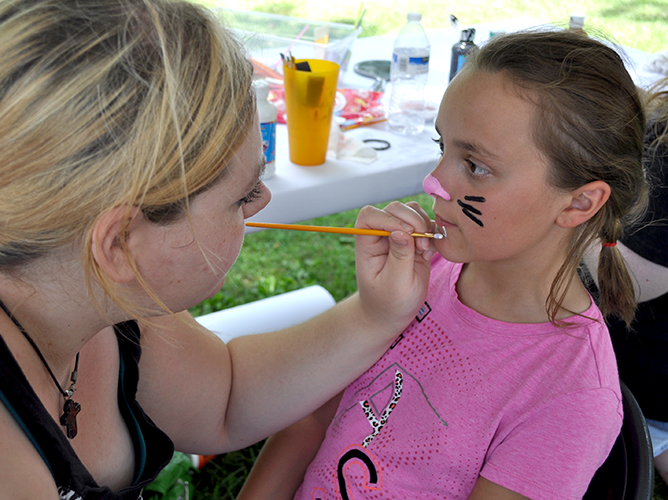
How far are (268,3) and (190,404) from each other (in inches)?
217

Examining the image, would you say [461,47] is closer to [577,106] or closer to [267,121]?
[267,121]

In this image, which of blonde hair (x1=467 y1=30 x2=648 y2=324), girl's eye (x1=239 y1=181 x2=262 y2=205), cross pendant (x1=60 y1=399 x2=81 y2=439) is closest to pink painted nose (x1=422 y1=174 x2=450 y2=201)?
blonde hair (x1=467 y1=30 x2=648 y2=324)

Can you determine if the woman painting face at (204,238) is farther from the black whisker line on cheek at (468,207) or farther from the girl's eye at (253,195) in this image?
the black whisker line on cheek at (468,207)

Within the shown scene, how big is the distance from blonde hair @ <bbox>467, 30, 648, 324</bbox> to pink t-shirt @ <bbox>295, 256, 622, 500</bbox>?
10 centimetres

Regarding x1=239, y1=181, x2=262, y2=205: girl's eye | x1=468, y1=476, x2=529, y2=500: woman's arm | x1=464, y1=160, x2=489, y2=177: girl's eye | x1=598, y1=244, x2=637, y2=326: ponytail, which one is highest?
x1=239, y1=181, x2=262, y2=205: girl's eye

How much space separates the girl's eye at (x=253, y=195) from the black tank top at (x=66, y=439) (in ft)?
1.06

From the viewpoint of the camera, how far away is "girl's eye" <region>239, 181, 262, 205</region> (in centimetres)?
88

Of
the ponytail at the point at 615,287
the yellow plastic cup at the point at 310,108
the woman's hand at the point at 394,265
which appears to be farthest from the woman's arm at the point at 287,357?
the yellow plastic cup at the point at 310,108

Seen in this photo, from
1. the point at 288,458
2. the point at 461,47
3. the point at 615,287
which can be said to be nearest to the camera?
the point at 615,287

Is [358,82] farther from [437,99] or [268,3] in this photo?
[268,3]

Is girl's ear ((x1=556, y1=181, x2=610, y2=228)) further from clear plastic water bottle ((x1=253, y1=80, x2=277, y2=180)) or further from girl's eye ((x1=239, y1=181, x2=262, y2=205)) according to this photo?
clear plastic water bottle ((x1=253, y1=80, x2=277, y2=180))

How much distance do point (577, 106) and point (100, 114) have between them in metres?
0.75

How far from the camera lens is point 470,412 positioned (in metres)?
1.08

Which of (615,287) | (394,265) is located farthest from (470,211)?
(615,287)
